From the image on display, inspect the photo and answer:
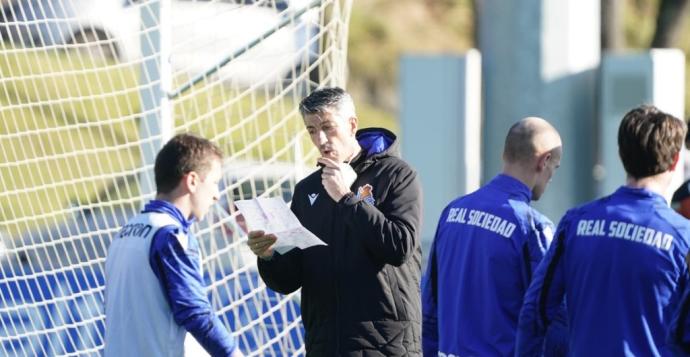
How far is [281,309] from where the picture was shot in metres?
7.18

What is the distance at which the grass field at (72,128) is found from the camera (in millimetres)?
6539

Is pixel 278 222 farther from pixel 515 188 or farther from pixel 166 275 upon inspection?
pixel 515 188

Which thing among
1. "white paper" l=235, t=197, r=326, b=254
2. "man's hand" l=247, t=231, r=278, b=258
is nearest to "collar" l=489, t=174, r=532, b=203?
"white paper" l=235, t=197, r=326, b=254

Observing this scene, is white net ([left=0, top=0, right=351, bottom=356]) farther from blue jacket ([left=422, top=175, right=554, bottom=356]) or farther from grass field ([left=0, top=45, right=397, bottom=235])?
blue jacket ([left=422, top=175, right=554, bottom=356])

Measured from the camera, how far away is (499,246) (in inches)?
186

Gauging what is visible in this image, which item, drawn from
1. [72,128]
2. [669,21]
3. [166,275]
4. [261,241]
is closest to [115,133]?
[72,128]

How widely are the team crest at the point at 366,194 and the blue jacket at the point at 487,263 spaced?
356 mm

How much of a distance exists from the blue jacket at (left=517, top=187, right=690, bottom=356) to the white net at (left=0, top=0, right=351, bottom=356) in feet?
9.24

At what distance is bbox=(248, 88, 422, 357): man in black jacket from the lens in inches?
184

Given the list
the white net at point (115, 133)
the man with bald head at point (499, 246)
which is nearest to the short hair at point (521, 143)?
the man with bald head at point (499, 246)

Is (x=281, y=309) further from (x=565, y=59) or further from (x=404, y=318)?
(x=404, y=318)

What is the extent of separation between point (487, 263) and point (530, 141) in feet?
1.50

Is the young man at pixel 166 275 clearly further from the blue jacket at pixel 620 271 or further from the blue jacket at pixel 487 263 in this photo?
the blue jacket at pixel 620 271

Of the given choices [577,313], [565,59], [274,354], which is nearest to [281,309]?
[274,354]
